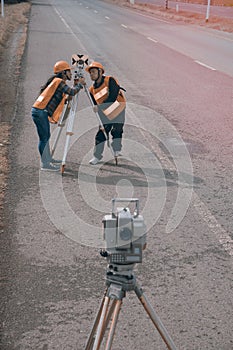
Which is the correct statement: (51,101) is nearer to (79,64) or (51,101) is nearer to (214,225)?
(79,64)

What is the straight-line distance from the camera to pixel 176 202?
701cm

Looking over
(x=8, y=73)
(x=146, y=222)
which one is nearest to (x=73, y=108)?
(x=146, y=222)

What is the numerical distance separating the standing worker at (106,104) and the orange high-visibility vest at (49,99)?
49cm

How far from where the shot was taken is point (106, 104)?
814cm

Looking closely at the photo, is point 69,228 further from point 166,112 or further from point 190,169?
point 166,112

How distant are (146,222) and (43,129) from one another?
242cm

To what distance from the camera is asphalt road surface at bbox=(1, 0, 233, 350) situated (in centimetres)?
443

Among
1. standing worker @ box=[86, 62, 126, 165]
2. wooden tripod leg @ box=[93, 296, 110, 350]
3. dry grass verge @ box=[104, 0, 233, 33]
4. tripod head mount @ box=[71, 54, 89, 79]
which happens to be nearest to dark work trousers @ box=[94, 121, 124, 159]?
standing worker @ box=[86, 62, 126, 165]

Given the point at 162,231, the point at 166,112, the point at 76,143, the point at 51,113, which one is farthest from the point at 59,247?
the point at 166,112

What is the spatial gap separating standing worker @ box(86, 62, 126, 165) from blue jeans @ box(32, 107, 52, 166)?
724mm

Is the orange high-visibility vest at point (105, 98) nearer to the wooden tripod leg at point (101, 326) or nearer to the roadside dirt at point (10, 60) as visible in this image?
the roadside dirt at point (10, 60)

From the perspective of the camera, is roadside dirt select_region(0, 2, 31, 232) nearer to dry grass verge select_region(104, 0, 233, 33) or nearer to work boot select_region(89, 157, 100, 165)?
work boot select_region(89, 157, 100, 165)

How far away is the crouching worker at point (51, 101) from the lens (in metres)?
7.58

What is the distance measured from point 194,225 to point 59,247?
1.61 metres
